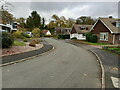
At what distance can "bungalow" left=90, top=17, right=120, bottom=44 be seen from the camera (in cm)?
2147

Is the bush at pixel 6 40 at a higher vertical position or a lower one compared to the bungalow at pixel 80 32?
lower

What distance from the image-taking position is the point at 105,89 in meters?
4.11

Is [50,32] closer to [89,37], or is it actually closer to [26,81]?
[89,37]

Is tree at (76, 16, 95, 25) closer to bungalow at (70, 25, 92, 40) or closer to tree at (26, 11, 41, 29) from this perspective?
bungalow at (70, 25, 92, 40)

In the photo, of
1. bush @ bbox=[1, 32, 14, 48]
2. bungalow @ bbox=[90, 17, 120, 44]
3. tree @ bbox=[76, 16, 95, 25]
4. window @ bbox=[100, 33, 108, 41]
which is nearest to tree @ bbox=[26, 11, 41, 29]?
tree @ bbox=[76, 16, 95, 25]

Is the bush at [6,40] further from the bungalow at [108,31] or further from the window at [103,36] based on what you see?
the window at [103,36]

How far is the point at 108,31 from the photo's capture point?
22328 millimetres

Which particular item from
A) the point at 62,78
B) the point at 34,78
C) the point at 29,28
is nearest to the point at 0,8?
the point at 34,78

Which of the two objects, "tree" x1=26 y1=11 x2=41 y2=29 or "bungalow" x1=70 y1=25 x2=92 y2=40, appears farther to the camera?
"tree" x1=26 y1=11 x2=41 y2=29

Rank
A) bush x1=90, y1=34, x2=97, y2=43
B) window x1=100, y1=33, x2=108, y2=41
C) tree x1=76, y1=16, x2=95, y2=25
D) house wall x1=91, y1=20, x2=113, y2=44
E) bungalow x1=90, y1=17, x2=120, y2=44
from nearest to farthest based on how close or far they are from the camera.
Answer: bungalow x1=90, y1=17, x2=120, y2=44 → house wall x1=91, y1=20, x2=113, y2=44 → window x1=100, y1=33, x2=108, y2=41 → bush x1=90, y1=34, x2=97, y2=43 → tree x1=76, y1=16, x2=95, y2=25

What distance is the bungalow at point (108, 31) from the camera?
2147cm

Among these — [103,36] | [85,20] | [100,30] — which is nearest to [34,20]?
[85,20]

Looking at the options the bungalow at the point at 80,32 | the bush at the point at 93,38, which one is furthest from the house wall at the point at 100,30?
the bungalow at the point at 80,32

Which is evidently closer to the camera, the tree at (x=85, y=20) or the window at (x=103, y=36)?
the window at (x=103, y=36)
